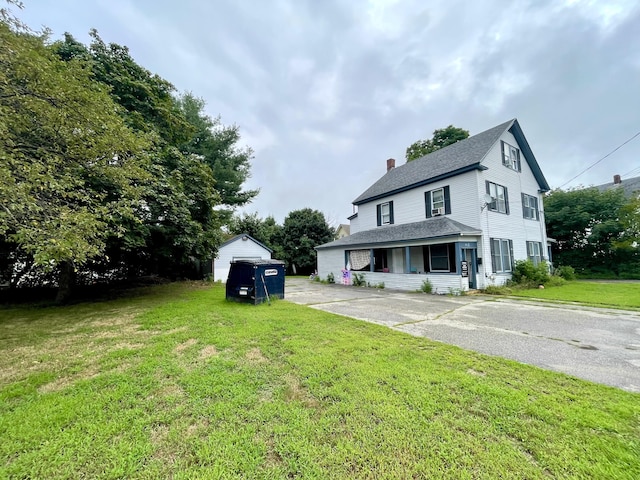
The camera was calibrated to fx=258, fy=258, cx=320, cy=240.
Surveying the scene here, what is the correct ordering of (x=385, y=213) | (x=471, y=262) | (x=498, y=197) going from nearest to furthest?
1. (x=471, y=262)
2. (x=498, y=197)
3. (x=385, y=213)

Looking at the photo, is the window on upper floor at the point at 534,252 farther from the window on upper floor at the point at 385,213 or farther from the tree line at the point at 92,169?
the tree line at the point at 92,169

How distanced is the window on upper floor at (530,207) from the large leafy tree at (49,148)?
19.0m

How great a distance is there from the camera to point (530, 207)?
15891mm

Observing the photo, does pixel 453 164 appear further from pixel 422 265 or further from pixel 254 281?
pixel 254 281

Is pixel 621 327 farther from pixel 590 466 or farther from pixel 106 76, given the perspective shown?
pixel 106 76

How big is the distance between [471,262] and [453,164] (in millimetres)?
5412

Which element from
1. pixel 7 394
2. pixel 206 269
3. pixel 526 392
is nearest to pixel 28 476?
pixel 7 394

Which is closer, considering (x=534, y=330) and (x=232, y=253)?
(x=534, y=330)

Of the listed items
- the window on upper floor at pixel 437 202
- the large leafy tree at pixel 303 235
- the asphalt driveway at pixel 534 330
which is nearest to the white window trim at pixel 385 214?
the window on upper floor at pixel 437 202

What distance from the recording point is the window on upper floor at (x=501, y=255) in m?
12.7

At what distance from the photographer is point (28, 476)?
1.83 meters

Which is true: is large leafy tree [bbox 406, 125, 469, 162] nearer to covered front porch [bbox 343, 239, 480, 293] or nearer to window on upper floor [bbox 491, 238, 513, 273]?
covered front porch [bbox 343, 239, 480, 293]

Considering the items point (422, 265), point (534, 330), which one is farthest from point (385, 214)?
point (534, 330)

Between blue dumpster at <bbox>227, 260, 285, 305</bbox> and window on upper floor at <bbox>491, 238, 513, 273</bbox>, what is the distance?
10.5 m
